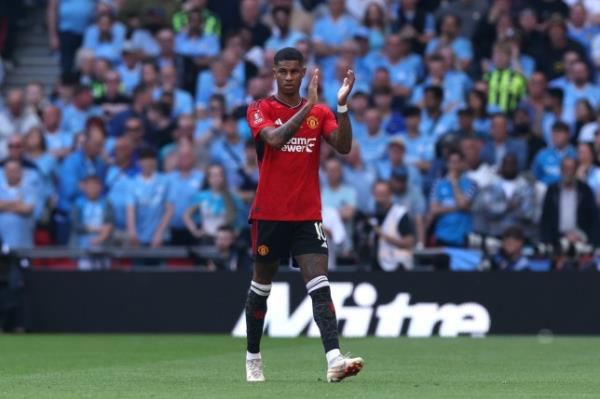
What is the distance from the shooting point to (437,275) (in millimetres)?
18922

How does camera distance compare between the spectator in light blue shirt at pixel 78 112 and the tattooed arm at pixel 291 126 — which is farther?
the spectator in light blue shirt at pixel 78 112

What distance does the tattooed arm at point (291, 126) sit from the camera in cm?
1034

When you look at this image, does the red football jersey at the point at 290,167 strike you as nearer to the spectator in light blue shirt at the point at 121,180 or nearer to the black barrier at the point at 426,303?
the black barrier at the point at 426,303

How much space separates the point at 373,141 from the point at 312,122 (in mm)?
10646

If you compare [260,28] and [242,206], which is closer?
[242,206]

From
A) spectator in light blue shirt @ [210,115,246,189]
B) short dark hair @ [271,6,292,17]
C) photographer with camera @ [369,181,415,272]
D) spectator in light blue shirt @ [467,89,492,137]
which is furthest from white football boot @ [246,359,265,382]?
short dark hair @ [271,6,292,17]

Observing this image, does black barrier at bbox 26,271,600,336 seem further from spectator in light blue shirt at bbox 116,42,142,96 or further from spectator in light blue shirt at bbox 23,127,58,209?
spectator in light blue shirt at bbox 116,42,142,96

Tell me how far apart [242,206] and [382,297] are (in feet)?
8.47

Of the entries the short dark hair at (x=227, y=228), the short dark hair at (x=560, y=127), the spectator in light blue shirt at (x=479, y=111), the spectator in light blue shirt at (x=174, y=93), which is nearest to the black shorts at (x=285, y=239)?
the short dark hair at (x=227, y=228)

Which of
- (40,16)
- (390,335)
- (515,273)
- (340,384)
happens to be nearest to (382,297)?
(390,335)

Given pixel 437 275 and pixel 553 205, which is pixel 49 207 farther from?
pixel 553 205

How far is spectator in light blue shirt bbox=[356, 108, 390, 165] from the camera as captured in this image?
2125cm

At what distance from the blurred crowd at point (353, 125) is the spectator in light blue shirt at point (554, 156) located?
24 mm

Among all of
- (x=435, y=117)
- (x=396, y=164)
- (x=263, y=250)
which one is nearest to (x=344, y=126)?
(x=263, y=250)
